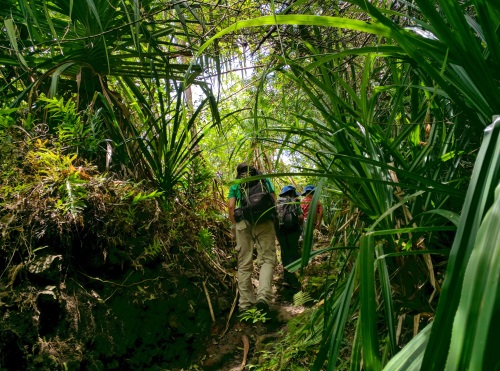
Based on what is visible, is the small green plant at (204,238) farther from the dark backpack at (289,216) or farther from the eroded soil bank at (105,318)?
the dark backpack at (289,216)

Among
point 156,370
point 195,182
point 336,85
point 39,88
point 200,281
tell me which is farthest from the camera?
point 195,182

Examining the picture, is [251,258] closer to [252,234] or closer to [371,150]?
[252,234]

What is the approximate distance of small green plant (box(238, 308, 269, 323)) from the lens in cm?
403

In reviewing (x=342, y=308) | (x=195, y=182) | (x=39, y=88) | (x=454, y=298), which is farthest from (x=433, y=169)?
(x=39, y=88)

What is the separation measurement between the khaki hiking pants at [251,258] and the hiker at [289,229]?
0.85 ft

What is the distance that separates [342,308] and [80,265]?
277cm

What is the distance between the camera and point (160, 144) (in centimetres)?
426

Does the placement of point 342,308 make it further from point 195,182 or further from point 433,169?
point 195,182

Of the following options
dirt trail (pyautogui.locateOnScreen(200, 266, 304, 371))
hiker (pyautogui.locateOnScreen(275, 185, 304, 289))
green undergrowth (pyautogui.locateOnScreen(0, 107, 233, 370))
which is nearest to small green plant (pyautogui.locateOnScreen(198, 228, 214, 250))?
green undergrowth (pyautogui.locateOnScreen(0, 107, 233, 370))

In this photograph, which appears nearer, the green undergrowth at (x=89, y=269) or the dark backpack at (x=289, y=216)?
the green undergrowth at (x=89, y=269)

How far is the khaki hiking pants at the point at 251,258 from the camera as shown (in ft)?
14.3

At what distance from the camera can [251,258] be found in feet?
14.6

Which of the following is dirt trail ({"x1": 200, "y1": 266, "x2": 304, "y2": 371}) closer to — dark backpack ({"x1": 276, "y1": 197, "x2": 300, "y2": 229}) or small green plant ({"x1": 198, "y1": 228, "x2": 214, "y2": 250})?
small green plant ({"x1": 198, "y1": 228, "x2": 214, "y2": 250})

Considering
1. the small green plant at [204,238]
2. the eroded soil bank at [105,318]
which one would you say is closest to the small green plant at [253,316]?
the eroded soil bank at [105,318]
